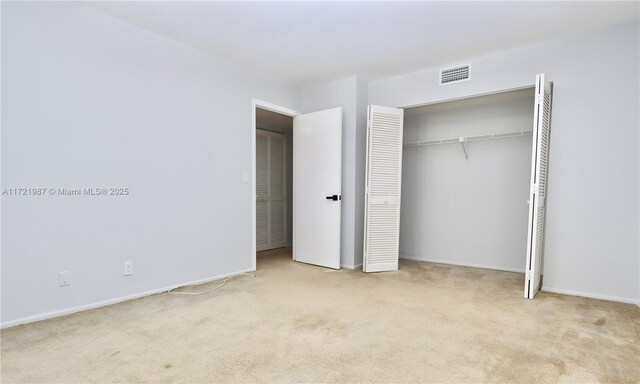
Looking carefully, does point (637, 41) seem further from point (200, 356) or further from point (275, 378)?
point (200, 356)

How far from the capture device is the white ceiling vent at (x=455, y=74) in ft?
11.7

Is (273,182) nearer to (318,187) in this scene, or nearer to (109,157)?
(318,187)

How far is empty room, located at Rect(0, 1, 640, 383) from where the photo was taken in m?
2.02

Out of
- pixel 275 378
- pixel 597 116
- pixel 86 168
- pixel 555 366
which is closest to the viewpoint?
pixel 275 378

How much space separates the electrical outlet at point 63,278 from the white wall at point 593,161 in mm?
4169

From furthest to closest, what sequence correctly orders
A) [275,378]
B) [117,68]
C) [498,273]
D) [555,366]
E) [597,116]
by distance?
1. [498,273]
2. [597,116]
3. [117,68]
4. [555,366]
5. [275,378]

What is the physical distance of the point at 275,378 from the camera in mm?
1678

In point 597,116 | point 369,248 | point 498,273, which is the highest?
point 597,116

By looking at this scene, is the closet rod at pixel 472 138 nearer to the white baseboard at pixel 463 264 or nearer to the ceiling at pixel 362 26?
the ceiling at pixel 362 26

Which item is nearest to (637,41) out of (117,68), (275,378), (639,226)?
(639,226)

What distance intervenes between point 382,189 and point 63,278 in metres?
3.17

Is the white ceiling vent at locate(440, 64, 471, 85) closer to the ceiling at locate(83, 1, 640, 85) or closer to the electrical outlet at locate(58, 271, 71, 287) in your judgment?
the ceiling at locate(83, 1, 640, 85)

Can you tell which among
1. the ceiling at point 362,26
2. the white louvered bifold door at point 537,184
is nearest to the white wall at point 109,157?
the ceiling at point 362,26

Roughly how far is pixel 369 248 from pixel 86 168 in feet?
9.58
